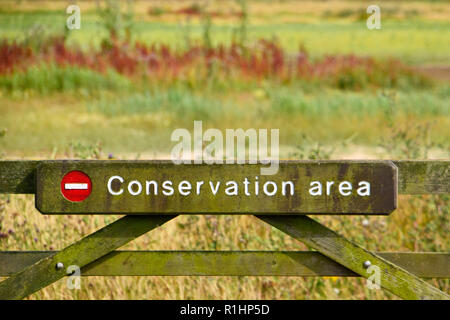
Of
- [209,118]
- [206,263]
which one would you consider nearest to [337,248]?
[206,263]

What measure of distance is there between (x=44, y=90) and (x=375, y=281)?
956 centimetres

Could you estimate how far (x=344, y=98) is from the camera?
36.3ft

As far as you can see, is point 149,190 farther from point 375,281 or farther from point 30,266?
point 375,281

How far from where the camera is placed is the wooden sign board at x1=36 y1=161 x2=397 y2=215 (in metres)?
2.72

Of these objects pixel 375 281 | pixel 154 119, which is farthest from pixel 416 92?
pixel 375 281

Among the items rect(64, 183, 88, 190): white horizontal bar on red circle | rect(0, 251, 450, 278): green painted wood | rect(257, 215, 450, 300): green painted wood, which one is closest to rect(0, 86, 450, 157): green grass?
rect(0, 251, 450, 278): green painted wood

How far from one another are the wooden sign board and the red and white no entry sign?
0.16 ft

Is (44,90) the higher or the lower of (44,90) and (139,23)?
the lower

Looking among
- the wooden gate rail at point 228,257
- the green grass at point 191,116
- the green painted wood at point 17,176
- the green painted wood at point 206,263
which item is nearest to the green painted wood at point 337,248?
the wooden gate rail at point 228,257

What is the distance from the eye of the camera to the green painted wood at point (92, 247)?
2801 mm

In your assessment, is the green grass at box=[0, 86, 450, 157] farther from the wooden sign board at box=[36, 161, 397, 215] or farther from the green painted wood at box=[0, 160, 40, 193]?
the wooden sign board at box=[36, 161, 397, 215]

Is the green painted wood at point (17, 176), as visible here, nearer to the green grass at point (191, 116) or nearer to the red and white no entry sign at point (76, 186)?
the red and white no entry sign at point (76, 186)

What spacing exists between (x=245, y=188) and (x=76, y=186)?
0.66 metres
